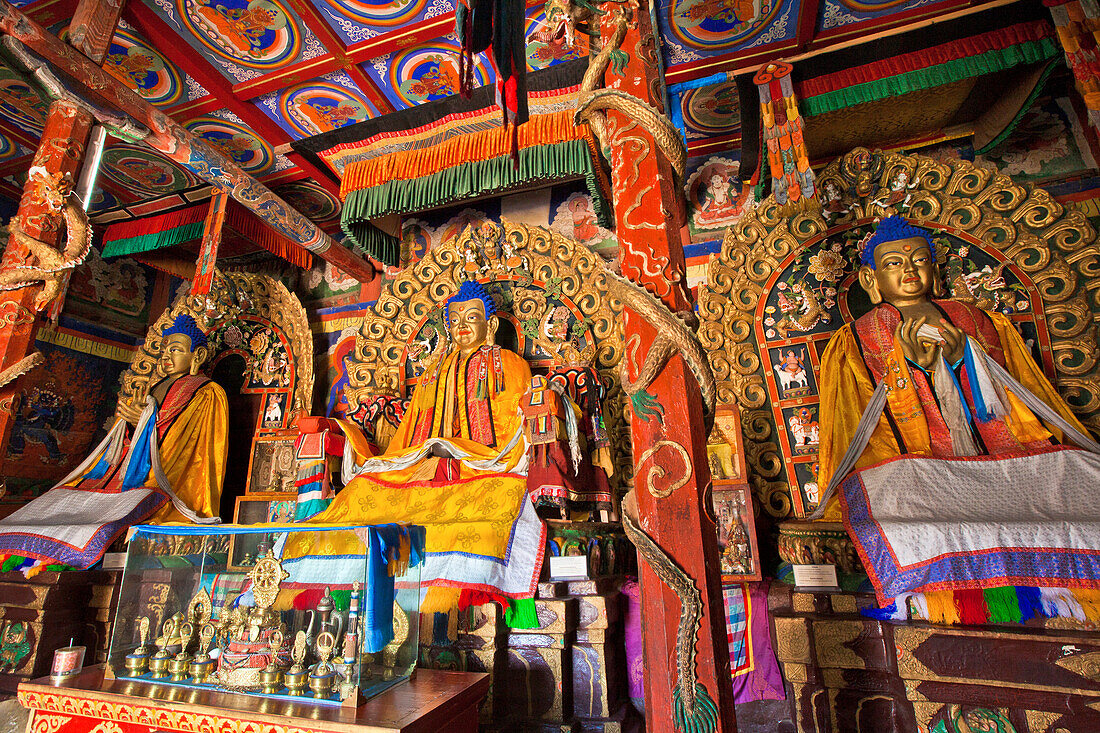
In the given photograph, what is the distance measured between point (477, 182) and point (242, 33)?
2039 mm

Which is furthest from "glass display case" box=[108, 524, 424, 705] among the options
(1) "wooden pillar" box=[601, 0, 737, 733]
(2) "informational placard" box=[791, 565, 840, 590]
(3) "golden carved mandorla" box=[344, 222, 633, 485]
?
(3) "golden carved mandorla" box=[344, 222, 633, 485]

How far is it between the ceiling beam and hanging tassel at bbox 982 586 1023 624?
5.51 metres

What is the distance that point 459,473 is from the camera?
4023mm

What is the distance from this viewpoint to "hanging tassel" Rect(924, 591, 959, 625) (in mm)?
2645

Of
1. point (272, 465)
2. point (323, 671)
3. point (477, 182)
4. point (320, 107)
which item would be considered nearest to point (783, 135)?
point (477, 182)

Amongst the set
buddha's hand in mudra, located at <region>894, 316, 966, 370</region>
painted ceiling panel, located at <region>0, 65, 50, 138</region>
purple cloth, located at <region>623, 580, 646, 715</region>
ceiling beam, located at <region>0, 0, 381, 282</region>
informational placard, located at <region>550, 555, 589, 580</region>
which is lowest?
Result: purple cloth, located at <region>623, 580, 646, 715</region>

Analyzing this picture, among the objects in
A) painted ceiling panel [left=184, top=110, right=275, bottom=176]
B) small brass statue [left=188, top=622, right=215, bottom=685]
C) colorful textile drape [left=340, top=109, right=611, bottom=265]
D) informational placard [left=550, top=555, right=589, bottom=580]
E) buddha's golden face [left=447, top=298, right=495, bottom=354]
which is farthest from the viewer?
painted ceiling panel [left=184, top=110, right=275, bottom=176]

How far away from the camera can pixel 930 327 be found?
146 inches

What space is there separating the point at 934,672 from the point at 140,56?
667 cm

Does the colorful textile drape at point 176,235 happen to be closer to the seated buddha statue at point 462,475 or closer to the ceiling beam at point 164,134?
the ceiling beam at point 164,134

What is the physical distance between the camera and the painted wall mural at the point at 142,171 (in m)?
5.47

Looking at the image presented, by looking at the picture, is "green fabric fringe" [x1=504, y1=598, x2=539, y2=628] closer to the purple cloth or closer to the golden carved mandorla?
the purple cloth

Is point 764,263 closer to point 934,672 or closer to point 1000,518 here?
point 1000,518

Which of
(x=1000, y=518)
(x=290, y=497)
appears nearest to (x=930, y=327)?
(x=1000, y=518)
